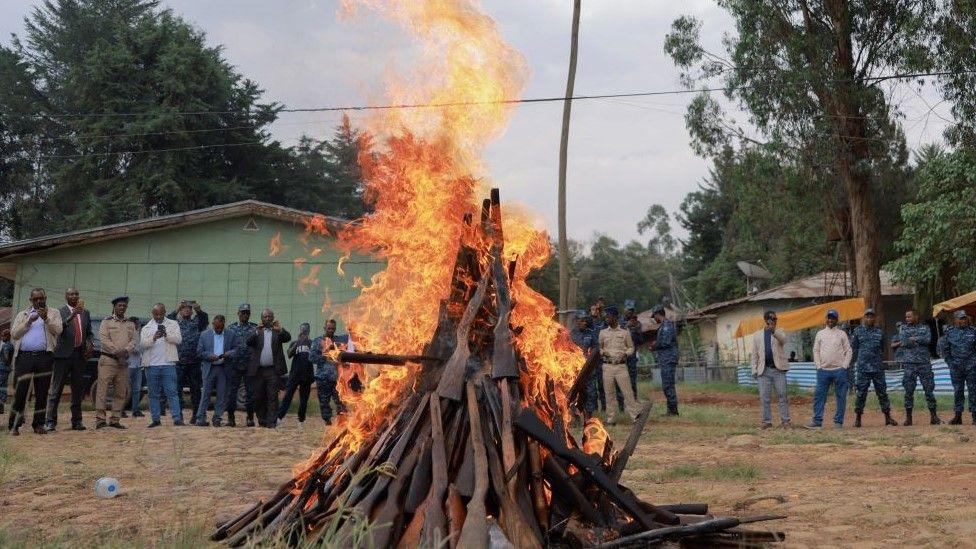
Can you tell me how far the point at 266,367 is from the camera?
587 inches

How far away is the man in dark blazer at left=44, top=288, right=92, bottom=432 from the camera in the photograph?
41.4 feet

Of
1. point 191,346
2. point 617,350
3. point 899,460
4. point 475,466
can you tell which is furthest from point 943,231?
point 475,466

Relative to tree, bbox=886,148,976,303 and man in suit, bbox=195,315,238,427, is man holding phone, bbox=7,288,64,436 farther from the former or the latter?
tree, bbox=886,148,976,303

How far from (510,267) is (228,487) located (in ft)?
13.2

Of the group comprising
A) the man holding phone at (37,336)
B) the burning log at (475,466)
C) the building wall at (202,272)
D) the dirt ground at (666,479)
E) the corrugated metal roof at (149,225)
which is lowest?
the dirt ground at (666,479)

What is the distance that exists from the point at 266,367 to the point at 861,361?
10369 millimetres

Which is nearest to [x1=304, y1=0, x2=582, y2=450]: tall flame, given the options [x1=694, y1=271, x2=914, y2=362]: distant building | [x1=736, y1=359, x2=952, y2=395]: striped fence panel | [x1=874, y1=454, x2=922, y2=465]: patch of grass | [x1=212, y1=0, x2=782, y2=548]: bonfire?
[x1=212, y1=0, x2=782, y2=548]: bonfire

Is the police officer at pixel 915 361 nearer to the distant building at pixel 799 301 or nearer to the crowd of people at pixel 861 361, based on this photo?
the crowd of people at pixel 861 361

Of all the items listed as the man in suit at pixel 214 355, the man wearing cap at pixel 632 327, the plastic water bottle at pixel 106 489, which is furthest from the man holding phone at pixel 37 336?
the man wearing cap at pixel 632 327

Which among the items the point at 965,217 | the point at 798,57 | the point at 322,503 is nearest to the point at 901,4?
the point at 798,57

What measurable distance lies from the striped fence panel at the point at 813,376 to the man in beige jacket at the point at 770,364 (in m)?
3.75

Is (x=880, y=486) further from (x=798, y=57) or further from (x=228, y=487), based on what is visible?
(x=798, y=57)

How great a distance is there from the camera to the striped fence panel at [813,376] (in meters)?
22.9

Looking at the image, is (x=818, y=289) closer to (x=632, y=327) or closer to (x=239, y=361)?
(x=632, y=327)
